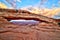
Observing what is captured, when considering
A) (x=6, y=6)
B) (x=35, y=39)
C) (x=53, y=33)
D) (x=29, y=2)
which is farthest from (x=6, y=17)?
(x=53, y=33)

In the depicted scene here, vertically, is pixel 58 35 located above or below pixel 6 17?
below

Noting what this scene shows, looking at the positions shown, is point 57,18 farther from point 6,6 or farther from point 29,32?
point 6,6

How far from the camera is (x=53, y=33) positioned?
9.25 feet

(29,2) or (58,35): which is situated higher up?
(29,2)

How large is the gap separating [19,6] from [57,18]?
0.84m

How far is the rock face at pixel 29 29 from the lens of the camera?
268cm

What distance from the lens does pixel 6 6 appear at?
9.45ft

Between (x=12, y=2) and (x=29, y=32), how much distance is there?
73 centimetres

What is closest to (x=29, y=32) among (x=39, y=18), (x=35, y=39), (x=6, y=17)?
(x=35, y=39)

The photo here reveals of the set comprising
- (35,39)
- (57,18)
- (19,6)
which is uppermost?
(19,6)

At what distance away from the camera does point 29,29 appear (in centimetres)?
281

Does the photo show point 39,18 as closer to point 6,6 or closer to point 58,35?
point 58,35

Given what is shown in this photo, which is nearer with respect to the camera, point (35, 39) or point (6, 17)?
point (35, 39)

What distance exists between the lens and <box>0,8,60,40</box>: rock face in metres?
2.68
